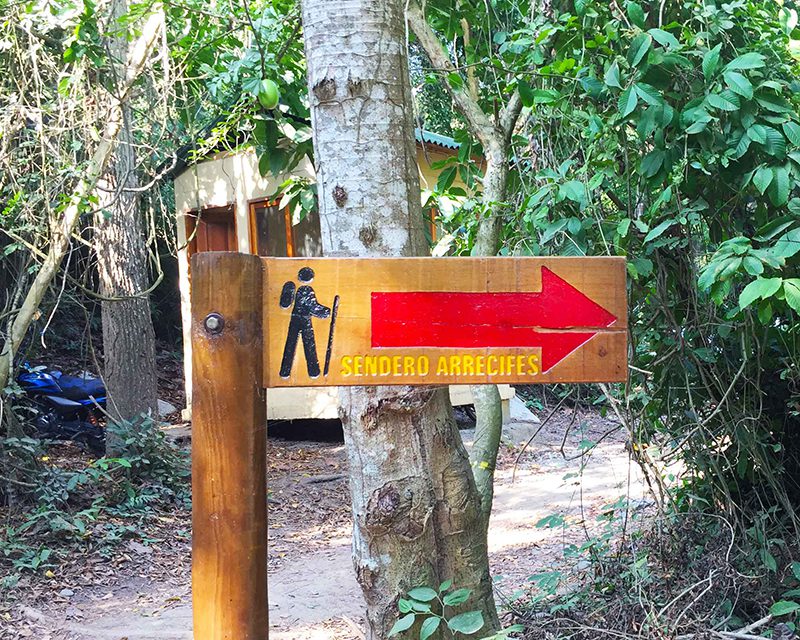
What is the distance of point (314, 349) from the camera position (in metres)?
1.66

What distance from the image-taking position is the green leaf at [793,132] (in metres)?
2.53

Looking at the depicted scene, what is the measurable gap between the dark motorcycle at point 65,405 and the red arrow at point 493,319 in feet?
26.1

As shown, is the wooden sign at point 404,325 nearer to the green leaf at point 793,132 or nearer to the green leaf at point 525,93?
the green leaf at point 793,132

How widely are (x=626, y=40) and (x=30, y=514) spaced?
17.8 feet

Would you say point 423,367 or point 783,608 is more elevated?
point 423,367

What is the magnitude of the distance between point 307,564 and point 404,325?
4.86 metres

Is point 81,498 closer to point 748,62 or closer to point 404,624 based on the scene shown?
point 404,624

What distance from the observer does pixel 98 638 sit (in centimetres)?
476

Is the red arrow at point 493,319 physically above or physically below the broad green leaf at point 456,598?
above

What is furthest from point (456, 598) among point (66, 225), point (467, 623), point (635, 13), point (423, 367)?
point (66, 225)

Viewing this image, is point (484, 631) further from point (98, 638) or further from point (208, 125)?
point (208, 125)

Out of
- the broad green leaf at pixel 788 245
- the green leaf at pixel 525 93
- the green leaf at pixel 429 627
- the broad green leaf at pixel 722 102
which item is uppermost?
the green leaf at pixel 525 93

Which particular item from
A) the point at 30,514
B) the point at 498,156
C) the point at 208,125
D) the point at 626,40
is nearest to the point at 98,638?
the point at 30,514

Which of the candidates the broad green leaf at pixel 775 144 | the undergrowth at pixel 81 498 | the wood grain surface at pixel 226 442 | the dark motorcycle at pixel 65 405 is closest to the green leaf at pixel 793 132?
the broad green leaf at pixel 775 144
